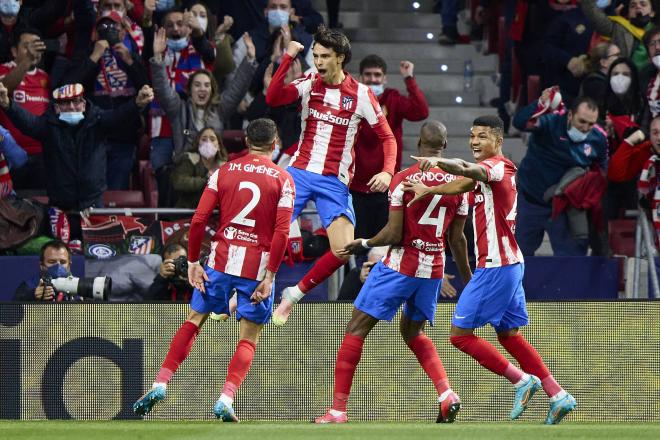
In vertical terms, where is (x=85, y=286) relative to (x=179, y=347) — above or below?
below

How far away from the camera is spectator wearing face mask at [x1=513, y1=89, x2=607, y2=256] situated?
1387 centimetres

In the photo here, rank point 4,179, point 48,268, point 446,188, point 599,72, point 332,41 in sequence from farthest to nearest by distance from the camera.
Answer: point 599,72 → point 4,179 → point 48,268 → point 332,41 → point 446,188

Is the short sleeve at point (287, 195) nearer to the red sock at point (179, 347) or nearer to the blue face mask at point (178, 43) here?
the red sock at point (179, 347)

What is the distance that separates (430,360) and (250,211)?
1.69 m

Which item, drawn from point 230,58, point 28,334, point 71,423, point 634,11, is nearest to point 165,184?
point 230,58

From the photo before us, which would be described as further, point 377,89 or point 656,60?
point 656,60

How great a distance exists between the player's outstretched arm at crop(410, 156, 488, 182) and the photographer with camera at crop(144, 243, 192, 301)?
3.22 metres

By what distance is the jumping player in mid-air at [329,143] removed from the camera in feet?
35.6

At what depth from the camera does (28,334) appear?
1121 cm

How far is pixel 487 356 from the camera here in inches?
399

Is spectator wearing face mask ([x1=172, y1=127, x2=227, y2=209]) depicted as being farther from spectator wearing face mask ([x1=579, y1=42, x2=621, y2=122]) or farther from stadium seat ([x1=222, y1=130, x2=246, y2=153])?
spectator wearing face mask ([x1=579, y1=42, x2=621, y2=122])

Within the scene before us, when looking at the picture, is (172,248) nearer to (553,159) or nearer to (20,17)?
(553,159)

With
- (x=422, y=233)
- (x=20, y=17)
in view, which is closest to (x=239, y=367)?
(x=422, y=233)

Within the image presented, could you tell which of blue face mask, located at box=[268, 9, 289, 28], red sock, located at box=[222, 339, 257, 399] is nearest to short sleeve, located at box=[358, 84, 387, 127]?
red sock, located at box=[222, 339, 257, 399]
